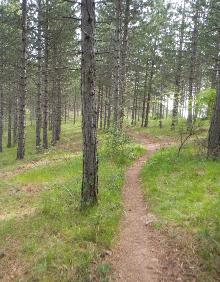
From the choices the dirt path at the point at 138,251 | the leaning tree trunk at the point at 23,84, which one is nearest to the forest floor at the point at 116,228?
the dirt path at the point at 138,251

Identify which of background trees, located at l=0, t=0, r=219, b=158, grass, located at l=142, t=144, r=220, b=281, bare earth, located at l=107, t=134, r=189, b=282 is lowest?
bare earth, located at l=107, t=134, r=189, b=282

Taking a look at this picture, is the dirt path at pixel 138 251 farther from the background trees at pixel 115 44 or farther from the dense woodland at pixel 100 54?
the background trees at pixel 115 44

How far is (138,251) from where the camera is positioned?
22.4 feet

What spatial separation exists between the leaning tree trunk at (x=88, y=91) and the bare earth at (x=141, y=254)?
1.34 meters

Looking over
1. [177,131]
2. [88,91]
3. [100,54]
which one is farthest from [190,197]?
[100,54]

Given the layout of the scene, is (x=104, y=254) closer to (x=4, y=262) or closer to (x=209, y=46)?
(x=4, y=262)

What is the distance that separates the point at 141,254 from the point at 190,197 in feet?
9.06

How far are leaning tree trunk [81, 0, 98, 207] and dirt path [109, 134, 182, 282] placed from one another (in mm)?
1322

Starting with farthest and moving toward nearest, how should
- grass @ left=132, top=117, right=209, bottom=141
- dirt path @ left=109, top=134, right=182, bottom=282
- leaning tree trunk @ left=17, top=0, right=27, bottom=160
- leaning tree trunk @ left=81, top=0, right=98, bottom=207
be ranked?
leaning tree trunk @ left=17, top=0, right=27, bottom=160 < grass @ left=132, top=117, right=209, bottom=141 < leaning tree trunk @ left=81, top=0, right=98, bottom=207 < dirt path @ left=109, top=134, right=182, bottom=282

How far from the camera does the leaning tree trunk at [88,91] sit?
759 cm

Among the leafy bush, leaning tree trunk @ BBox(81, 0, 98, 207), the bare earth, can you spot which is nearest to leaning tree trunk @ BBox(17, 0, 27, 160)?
the leafy bush

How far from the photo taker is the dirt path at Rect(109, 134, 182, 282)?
609 cm

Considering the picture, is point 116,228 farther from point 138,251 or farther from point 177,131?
point 177,131

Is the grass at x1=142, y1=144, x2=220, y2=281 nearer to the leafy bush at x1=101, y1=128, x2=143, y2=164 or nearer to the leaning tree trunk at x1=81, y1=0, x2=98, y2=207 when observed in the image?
the leafy bush at x1=101, y1=128, x2=143, y2=164
